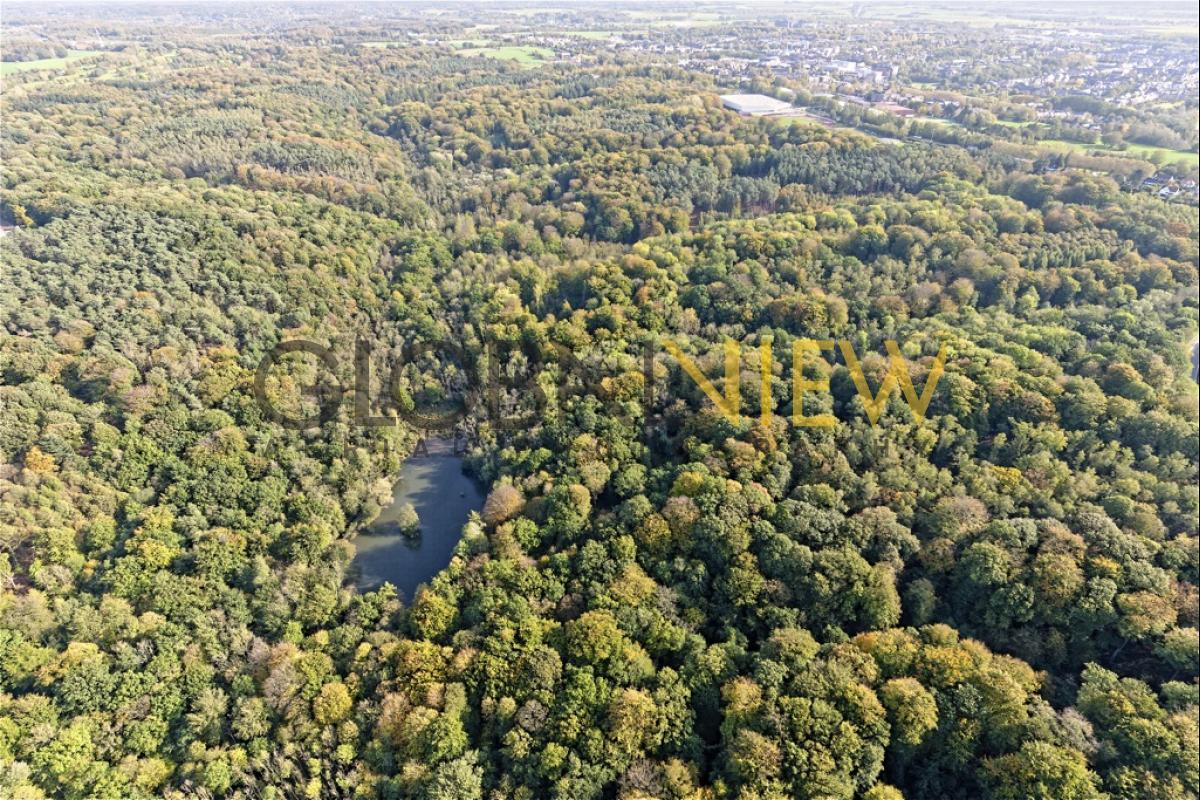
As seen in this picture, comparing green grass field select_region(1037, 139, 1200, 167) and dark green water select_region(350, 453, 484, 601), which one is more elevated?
green grass field select_region(1037, 139, 1200, 167)

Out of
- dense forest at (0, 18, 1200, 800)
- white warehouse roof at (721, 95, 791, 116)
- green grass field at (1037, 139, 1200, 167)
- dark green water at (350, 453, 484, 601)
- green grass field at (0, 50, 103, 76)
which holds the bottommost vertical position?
dark green water at (350, 453, 484, 601)

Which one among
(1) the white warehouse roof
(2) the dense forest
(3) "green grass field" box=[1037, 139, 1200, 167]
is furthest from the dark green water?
(3) "green grass field" box=[1037, 139, 1200, 167]

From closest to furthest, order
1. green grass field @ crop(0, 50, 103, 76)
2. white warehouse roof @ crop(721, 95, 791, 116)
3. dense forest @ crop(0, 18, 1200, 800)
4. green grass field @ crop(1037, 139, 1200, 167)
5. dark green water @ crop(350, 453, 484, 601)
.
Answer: dense forest @ crop(0, 18, 1200, 800) < dark green water @ crop(350, 453, 484, 601) < green grass field @ crop(1037, 139, 1200, 167) < white warehouse roof @ crop(721, 95, 791, 116) < green grass field @ crop(0, 50, 103, 76)

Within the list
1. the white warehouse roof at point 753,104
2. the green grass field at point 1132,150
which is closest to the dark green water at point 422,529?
the white warehouse roof at point 753,104

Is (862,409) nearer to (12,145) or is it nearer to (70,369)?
(70,369)

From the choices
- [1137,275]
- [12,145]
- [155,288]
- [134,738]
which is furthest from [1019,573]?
[12,145]

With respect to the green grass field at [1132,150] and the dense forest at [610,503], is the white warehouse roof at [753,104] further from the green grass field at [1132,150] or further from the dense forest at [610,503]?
the dense forest at [610,503]

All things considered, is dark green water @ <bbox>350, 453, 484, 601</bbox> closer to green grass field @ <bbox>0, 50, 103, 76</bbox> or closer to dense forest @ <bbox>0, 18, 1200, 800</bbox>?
dense forest @ <bbox>0, 18, 1200, 800</bbox>

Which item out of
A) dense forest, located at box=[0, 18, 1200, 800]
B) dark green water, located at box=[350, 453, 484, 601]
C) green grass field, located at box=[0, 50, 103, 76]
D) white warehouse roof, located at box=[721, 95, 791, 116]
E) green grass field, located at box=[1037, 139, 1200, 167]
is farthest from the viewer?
green grass field, located at box=[0, 50, 103, 76]
